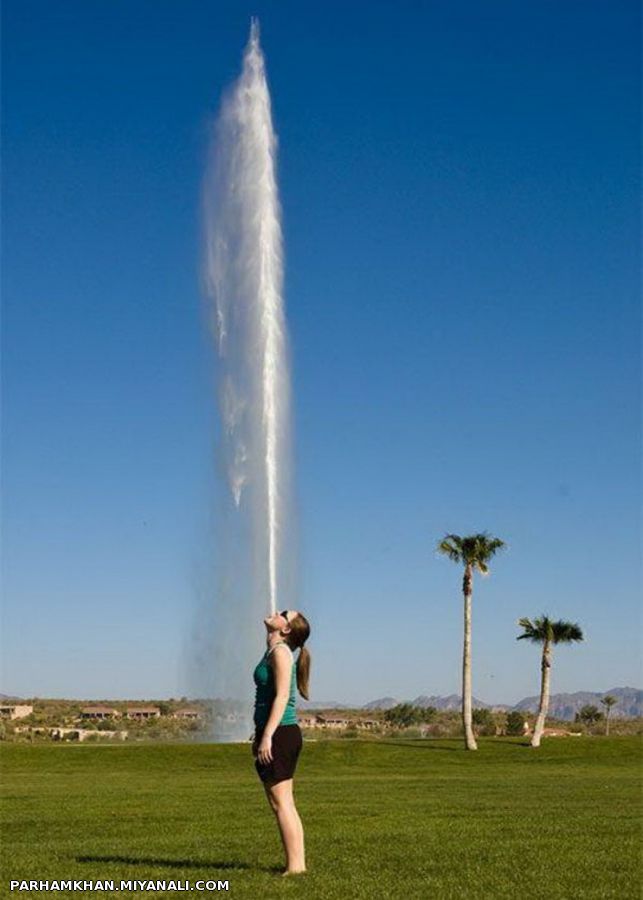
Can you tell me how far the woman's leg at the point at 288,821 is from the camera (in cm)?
1143

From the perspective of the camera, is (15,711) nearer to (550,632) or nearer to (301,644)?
(550,632)

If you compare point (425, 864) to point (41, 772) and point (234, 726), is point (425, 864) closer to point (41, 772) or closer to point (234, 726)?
point (41, 772)

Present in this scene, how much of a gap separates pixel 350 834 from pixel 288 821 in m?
4.46

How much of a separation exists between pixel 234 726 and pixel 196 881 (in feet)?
131

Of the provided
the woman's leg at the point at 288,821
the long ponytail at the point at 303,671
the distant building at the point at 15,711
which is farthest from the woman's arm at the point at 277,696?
the distant building at the point at 15,711

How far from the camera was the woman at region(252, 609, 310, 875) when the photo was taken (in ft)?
37.1

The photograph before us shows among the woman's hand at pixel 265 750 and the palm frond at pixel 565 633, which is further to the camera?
the palm frond at pixel 565 633

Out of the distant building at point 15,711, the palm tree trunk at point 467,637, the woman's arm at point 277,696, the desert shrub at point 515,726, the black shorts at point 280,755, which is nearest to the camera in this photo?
the woman's arm at point 277,696

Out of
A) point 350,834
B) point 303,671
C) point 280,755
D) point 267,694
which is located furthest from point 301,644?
point 350,834

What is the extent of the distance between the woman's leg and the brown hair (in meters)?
0.84

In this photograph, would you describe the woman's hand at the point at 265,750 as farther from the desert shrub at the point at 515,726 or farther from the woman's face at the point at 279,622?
the desert shrub at the point at 515,726

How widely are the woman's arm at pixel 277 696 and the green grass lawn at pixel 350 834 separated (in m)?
1.16

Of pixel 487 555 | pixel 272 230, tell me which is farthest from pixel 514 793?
pixel 487 555

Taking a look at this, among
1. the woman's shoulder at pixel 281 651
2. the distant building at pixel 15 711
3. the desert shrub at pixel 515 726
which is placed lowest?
the distant building at pixel 15 711
